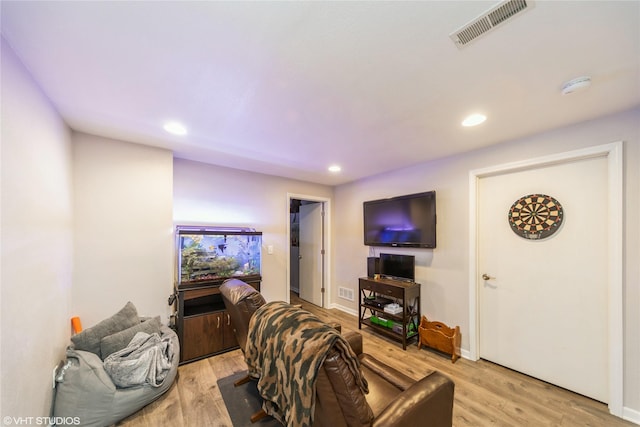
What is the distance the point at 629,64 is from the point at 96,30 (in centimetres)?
293

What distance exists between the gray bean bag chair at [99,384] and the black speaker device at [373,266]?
269 centimetres

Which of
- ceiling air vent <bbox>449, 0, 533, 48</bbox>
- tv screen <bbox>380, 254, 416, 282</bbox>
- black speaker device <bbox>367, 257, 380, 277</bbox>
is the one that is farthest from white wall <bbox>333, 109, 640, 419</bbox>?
ceiling air vent <bbox>449, 0, 533, 48</bbox>

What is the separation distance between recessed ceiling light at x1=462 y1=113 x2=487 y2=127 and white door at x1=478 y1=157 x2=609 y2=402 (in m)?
0.92

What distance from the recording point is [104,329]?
212 centimetres

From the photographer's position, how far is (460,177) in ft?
9.55

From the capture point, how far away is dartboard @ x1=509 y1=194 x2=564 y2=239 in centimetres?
229

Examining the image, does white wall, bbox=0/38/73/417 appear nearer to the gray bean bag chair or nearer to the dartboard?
the gray bean bag chair

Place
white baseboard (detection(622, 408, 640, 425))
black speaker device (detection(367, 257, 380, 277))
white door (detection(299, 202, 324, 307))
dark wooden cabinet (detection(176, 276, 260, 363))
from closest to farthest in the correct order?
white baseboard (detection(622, 408, 640, 425)) → dark wooden cabinet (detection(176, 276, 260, 363)) → black speaker device (detection(367, 257, 380, 277)) → white door (detection(299, 202, 324, 307))

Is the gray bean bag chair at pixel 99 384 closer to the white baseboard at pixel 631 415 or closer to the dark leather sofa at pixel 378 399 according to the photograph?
the dark leather sofa at pixel 378 399

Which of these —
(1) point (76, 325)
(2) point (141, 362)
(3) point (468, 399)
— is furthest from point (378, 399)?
(1) point (76, 325)

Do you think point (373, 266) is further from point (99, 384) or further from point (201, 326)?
point (99, 384)

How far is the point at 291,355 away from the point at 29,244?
1729mm

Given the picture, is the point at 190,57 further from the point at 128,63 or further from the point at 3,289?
the point at 3,289

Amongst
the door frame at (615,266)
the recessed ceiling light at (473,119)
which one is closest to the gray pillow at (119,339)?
the recessed ceiling light at (473,119)
